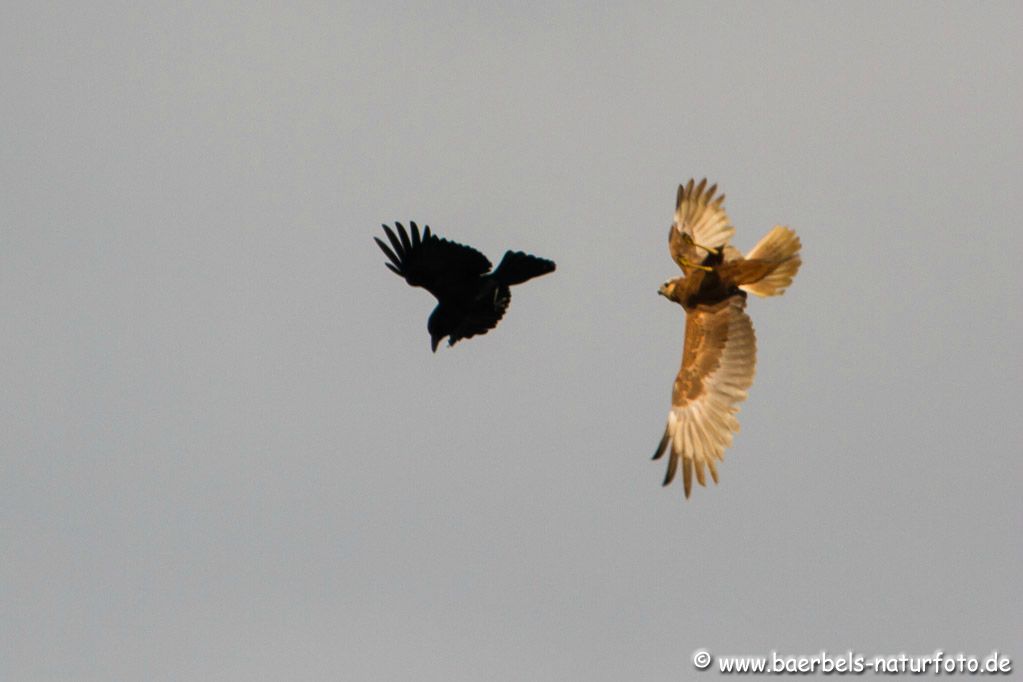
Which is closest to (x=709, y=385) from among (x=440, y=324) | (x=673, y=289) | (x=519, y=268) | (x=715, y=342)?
(x=715, y=342)

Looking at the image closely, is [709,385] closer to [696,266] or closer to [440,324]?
[696,266]

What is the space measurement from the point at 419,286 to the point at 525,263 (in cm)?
100

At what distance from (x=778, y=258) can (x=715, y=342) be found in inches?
38.7

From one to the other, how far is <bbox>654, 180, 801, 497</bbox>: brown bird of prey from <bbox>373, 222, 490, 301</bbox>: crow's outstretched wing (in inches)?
76.9

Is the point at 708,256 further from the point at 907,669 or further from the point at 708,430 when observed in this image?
the point at 907,669

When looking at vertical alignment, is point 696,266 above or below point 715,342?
above

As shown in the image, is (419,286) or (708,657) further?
(708,657)

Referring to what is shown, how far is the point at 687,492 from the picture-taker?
26797 millimetres

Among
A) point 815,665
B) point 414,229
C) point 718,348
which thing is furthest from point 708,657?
point 414,229

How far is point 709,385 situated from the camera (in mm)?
27188

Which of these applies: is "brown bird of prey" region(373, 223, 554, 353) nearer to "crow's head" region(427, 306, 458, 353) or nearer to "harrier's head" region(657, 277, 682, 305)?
"crow's head" region(427, 306, 458, 353)

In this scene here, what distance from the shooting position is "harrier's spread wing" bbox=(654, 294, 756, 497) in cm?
2688

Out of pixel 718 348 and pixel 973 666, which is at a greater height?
pixel 718 348

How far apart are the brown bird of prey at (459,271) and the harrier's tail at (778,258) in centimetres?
195
